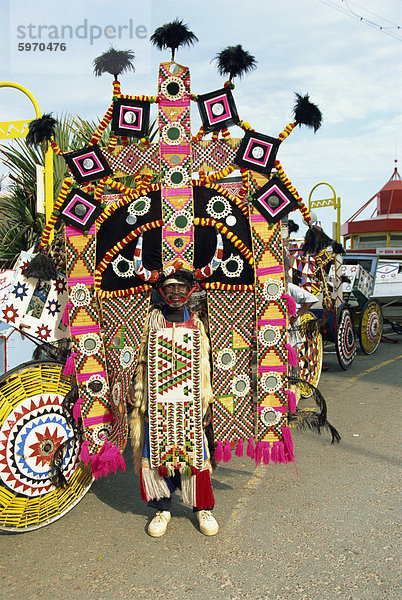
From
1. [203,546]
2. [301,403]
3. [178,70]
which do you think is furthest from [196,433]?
[301,403]

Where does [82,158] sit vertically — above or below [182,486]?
above

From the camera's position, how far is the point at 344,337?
8.33 meters

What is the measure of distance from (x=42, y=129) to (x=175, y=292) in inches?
60.7

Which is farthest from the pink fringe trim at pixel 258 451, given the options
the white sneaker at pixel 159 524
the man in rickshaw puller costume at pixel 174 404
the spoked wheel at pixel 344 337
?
the spoked wheel at pixel 344 337

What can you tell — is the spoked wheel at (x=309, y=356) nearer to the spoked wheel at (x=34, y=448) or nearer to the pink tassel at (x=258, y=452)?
the pink tassel at (x=258, y=452)

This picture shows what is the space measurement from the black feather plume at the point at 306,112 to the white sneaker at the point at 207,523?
2597mm

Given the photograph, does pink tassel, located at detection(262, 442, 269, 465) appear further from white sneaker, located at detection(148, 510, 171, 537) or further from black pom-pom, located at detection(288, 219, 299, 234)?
black pom-pom, located at detection(288, 219, 299, 234)

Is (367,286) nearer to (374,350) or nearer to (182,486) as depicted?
(374,350)

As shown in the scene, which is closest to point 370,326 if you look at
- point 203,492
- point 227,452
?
point 227,452

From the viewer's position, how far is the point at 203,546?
10.1 ft

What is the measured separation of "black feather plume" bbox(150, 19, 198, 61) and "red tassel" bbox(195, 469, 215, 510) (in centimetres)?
273

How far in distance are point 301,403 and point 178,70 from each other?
4.47 meters

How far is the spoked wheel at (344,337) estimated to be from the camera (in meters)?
8.20

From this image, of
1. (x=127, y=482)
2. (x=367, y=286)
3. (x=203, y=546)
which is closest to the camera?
(x=203, y=546)
